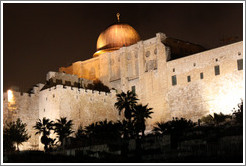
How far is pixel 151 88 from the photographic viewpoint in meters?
48.8

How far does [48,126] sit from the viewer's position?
139ft

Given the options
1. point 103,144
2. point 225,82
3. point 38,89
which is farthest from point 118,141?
point 38,89

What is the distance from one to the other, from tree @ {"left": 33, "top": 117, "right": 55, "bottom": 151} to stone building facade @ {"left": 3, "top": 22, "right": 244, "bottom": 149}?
1437 millimetres

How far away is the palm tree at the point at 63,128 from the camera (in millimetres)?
41312

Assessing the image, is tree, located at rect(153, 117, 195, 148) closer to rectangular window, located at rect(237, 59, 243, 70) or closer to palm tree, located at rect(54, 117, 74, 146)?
rectangular window, located at rect(237, 59, 243, 70)

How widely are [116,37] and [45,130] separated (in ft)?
56.6

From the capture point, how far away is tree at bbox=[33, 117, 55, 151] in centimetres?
4084

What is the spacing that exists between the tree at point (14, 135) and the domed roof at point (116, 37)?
15238 mm

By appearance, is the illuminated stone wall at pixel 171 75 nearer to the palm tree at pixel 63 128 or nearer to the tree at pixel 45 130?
the palm tree at pixel 63 128

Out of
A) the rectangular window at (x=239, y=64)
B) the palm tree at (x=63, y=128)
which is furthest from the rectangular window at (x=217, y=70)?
the palm tree at (x=63, y=128)

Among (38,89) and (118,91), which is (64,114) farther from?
(118,91)

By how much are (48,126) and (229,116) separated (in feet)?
49.3

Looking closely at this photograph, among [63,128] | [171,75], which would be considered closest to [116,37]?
[171,75]

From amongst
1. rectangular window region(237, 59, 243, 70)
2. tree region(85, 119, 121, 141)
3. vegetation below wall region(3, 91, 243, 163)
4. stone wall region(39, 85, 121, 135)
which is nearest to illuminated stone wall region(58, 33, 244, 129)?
rectangular window region(237, 59, 243, 70)
